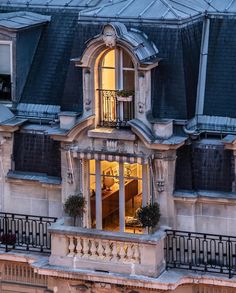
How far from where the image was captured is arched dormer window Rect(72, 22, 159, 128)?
44.3 meters

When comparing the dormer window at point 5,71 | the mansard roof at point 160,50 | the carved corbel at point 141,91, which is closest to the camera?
the carved corbel at point 141,91

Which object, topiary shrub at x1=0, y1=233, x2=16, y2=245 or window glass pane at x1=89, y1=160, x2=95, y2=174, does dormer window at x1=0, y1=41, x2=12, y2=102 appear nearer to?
window glass pane at x1=89, y1=160, x2=95, y2=174

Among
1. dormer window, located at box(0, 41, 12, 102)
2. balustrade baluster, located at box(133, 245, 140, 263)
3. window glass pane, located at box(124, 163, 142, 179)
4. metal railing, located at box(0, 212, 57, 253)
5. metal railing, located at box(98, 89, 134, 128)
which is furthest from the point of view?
dormer window, located at box(0, 41, 12, 102)

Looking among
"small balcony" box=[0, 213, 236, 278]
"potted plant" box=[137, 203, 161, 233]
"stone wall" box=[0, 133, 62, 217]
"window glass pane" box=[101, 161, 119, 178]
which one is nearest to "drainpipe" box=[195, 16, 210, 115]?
"window glass pane" box=[101, 161, 119, 178]

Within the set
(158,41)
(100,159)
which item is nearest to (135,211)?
(100,159)

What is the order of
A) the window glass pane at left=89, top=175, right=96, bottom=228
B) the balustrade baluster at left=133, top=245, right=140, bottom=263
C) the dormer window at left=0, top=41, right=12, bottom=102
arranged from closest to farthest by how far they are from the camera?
the balustrade baluster at left=133, top=245, right=140, bottom=263 → the window glass pane at left=89, top=175, right=96, bottom=228 → the dormer window at left=0, top=41, right=12, bottom=102

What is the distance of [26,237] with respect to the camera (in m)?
47.2

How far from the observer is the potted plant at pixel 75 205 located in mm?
45750

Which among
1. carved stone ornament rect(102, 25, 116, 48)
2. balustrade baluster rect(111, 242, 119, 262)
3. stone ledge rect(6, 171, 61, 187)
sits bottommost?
balustrade baluster rect(111, 242, 119, 262)

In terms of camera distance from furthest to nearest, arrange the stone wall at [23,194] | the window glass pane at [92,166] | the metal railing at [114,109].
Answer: the stone wall at [23,194]
the window glass pane at [92,166]
the metal railing at [114,109]

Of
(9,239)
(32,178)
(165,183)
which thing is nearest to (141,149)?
(165,183)

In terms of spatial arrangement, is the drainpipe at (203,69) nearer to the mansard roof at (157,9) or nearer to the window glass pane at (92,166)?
the mansard roof at (157,9)

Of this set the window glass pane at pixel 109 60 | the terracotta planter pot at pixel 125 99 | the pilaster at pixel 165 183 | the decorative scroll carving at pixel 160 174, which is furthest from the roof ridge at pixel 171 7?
the decorative scroll carving at pixel 160 174

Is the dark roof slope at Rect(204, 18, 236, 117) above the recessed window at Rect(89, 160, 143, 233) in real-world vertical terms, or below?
above
